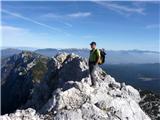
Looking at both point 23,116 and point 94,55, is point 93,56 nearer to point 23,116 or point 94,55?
point 94,55

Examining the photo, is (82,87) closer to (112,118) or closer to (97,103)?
(97,103)

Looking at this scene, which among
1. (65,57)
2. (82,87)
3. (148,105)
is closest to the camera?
(82,87)

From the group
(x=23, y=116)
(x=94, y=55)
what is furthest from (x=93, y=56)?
(x=23, y=116)

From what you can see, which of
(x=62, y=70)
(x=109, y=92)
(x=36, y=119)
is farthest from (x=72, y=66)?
(x=36, y=119)

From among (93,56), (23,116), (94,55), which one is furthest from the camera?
(93,56)

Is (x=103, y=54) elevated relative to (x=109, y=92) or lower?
elevated

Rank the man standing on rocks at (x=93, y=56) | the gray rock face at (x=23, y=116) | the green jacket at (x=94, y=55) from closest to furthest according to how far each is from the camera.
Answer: the gray rock face at (x=23, y=116), the man standing on rocks at (x=93, y=56), the green jacket at (x=94, y=55)

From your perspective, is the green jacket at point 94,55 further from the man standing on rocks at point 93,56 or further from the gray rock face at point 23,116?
the gray rock face at point 23,116

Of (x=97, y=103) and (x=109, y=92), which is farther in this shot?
(x=109, y=92)

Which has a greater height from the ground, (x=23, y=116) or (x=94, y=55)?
(x=94, y=55)

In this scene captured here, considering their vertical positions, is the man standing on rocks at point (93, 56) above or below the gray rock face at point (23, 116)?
above

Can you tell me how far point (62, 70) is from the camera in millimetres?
74938

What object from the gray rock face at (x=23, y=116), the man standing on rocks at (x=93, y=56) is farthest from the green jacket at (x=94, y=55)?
the gray rock face at (x=23, y=116)

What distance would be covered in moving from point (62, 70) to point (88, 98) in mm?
43001
